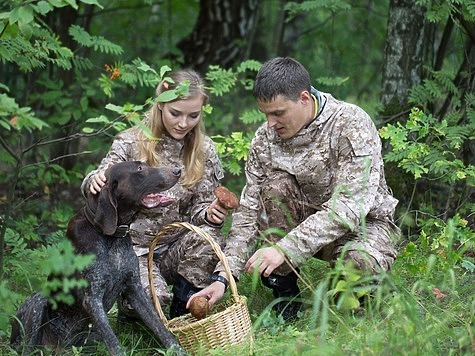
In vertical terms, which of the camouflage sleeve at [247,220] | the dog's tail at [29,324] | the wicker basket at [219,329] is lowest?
the dog's tail at [29,324]

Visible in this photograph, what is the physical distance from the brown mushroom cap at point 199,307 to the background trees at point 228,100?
885 mm

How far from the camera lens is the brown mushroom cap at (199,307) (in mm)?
4789

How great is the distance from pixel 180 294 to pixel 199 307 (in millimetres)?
750

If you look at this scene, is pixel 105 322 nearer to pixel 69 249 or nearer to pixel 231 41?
pixel 69 249

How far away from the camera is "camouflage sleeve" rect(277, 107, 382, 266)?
15.8 ft

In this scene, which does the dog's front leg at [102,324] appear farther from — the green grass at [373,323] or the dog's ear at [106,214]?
the dog's ear at [106,214]

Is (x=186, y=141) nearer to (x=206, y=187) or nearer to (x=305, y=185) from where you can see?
(x=206, y=187)

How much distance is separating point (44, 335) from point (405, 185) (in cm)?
353

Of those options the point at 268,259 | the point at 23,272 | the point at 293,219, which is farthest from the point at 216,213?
the point at 23,272

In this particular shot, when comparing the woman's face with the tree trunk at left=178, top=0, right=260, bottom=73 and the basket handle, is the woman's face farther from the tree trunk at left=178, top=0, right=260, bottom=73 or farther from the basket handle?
the tree trunk at left=178, top=0, right=260, bottom=73

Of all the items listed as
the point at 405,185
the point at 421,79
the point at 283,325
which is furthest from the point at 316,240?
the point at 421,79

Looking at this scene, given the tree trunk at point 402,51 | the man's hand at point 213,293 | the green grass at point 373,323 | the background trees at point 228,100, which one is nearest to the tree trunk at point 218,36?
the background trees at point 228,100

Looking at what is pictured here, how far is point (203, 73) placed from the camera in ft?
33.7

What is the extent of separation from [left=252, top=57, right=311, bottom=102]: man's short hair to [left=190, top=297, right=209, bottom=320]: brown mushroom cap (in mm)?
1308
